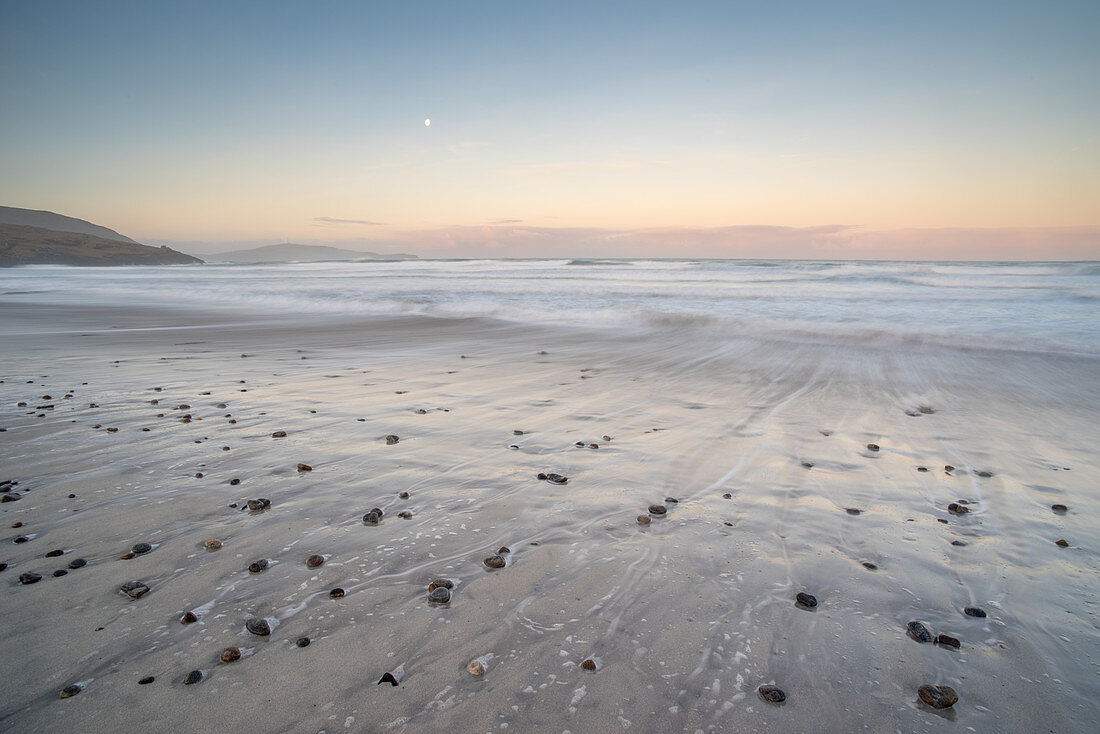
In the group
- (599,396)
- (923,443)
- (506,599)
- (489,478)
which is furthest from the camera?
(599,396)

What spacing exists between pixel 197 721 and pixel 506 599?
1318mm

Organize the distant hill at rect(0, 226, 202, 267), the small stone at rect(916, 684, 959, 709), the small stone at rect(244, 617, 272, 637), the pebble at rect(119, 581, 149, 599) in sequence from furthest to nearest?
the distant hill at rect(0, 226, 202, 267) < the pebble at rect(119, 581, 149, 599) < the small stone at rect(244, 617, 272, 637) < the small stone at rect(916, 684, 959, 709)

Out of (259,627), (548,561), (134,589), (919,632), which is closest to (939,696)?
(919,632)

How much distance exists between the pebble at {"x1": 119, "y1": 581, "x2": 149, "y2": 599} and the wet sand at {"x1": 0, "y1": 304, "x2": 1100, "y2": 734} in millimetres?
56

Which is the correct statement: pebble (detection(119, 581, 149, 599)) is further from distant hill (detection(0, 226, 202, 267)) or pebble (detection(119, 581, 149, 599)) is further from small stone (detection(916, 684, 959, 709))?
distant hill (detection(0, 226, 202, 267))

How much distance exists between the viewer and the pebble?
A: 2564 mm

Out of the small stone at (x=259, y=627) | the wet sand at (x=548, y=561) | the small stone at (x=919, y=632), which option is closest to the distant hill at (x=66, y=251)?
the wet sand at (x=548, y=561)

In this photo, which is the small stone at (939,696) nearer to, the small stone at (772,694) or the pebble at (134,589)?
the small stone at (772,694)

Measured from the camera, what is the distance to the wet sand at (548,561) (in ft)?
6.65

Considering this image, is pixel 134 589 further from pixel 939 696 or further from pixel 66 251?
pixel 66 251

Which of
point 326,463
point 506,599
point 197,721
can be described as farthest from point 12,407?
point 506,599

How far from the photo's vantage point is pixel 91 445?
180 inches

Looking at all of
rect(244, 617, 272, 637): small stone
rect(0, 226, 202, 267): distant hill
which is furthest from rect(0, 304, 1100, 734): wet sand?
rect(0, 226, 202, 267): distant hill

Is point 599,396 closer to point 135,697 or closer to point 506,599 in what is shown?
point 506,599
